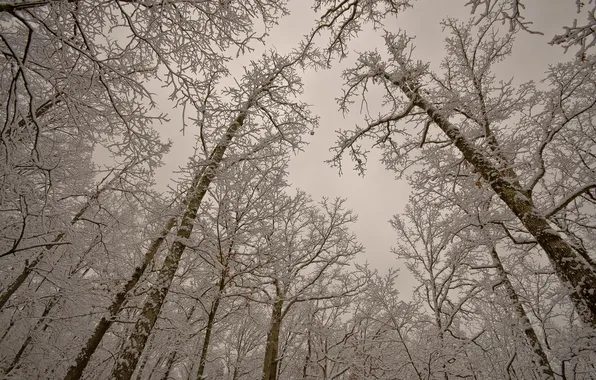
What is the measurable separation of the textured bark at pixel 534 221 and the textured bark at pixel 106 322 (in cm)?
567

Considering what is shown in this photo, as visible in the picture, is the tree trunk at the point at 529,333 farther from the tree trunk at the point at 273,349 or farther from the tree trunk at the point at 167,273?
the tree trunk at the point at 167,273

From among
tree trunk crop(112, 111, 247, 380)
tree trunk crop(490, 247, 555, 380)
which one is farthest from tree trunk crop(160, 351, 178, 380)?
tree trunk crop(490, 247, 555, 380)

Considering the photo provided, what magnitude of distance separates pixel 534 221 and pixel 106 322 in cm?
753

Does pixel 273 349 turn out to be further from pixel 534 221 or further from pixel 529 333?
pixel 534 221

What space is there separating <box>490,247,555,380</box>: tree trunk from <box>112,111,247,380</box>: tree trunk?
686 centimetres

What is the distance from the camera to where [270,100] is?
723 centimetres

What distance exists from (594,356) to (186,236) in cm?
644

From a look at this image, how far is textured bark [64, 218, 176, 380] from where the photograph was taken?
5.25 m

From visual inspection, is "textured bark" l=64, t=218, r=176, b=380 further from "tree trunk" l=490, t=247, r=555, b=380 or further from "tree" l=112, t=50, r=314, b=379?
"tree trunk" l=490, t=247, r=555, b=380

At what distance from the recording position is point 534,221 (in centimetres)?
397

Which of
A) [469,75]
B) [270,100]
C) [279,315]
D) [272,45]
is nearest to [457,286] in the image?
[279,315]

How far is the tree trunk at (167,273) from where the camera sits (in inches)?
174

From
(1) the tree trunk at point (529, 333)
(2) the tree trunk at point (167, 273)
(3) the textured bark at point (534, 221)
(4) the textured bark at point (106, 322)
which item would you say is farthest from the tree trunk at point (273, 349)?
(1) the tree trunk at point (529, 333)

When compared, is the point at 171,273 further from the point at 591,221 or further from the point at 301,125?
the point at 591,221
